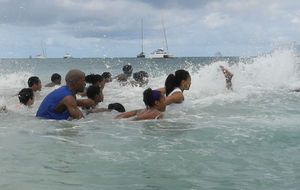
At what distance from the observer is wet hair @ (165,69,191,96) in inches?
370

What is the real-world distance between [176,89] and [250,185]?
14.5ft

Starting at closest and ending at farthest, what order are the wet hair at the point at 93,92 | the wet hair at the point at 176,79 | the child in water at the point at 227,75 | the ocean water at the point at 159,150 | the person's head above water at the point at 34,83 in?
the ocean water at the point at 159,150
the wet hair at the point at 176,79
the wet hair at the point at 93,92
the person's head above water at the point at 34,83
the child in water at the point at 227,75

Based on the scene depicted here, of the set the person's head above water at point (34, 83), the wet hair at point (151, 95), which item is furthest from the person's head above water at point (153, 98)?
the person's head above water at point (34, 83)

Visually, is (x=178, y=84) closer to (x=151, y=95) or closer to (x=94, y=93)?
(x=151, y=95)

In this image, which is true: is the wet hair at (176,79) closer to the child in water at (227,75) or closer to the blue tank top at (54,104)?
the blue tank top at (54,104)

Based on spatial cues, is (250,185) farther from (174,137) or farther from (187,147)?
(174,137)

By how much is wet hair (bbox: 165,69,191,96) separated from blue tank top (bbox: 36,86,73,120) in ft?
6.61

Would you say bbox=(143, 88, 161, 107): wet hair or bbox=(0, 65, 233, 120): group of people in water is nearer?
bbox=(0, 65, 233, 120): group of people in water

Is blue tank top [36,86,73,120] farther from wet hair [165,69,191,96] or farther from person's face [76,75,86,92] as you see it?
wet hair [165,69,191,96]

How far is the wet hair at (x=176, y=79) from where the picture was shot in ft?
30.8

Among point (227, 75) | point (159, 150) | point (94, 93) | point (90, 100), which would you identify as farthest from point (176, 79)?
point (227, 75)

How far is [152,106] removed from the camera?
30.2 ft

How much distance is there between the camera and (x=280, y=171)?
587 cm

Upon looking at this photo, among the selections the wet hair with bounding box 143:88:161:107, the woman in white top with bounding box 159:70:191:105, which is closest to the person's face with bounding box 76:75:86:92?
the wet hair with bounding box 143:88:161:107
